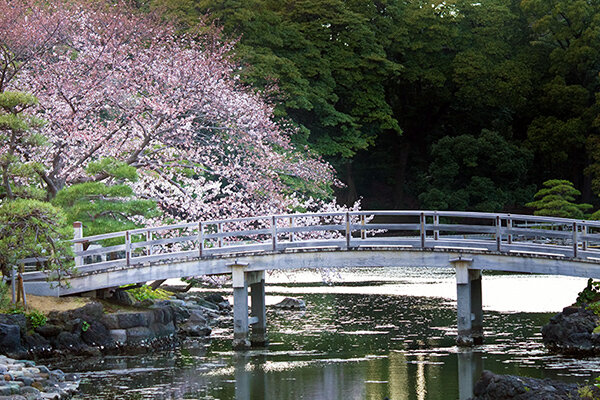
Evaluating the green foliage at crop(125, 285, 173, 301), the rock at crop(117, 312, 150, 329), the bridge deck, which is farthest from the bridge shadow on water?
the green foliage at crop(125, 285, 173, 301)

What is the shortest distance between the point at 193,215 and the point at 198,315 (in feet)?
9.99

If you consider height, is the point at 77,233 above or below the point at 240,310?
above

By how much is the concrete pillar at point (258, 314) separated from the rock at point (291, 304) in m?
6.64

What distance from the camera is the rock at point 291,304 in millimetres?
33000

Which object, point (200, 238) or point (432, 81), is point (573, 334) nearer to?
point (200, 238)

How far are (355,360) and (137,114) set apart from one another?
388 inches

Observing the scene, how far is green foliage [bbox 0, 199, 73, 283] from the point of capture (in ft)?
71.5

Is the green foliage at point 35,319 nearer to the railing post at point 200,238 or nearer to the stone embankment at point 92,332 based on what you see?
the stone embankment at point 92,332

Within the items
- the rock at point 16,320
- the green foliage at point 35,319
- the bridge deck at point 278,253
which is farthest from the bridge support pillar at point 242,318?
the rock at point 16,320

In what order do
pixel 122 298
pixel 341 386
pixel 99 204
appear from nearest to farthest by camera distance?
1. pixel 341 386
2. pixel 99 204
3. pixel 122 298

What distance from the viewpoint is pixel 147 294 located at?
1115 inches

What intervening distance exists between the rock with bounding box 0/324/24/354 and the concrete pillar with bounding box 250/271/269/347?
20.4ft

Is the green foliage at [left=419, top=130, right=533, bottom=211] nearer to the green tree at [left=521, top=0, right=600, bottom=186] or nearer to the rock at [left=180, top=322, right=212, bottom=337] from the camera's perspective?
the green tree at [left=521, top=0, right=600, bottom=186]

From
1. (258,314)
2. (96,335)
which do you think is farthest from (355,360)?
(96,335)
